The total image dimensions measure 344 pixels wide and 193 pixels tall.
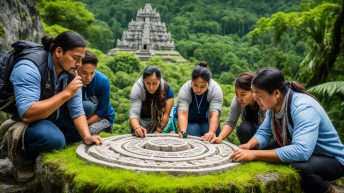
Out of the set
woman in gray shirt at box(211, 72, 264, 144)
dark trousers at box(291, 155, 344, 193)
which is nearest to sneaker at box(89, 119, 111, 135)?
woman in gray shirt at box(211, 72, 264, 144)

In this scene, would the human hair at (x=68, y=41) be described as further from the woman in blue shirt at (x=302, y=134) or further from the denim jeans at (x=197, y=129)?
the denim jeans at (x=197, y=129)

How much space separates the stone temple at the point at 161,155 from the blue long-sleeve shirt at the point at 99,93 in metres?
0.59

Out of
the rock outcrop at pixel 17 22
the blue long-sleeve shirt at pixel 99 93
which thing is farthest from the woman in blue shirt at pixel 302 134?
the rock outcrop at pixel 17 22

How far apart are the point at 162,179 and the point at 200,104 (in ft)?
8.06

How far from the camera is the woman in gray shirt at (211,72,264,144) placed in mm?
4668

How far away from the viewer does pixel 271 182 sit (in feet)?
11.8

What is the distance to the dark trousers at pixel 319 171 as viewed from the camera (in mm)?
3615

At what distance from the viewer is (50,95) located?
13.4 feet

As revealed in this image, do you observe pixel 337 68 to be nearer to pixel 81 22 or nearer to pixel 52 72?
pixel 52 72

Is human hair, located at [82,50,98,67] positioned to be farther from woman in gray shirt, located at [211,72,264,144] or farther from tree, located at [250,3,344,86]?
tree, located at [250,3,344,86]

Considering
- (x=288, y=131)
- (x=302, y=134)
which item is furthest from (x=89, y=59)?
(x=302, y=134)

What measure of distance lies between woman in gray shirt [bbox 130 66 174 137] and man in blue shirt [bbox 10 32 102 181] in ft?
3.28

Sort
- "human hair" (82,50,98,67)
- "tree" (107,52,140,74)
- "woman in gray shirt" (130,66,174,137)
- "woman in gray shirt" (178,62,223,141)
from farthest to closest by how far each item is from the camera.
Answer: "tree" (107,52,140,74)
"woman in gray shirt" (130,66,174,137)
"woman in gray shirt" (178,62,223,141)
"human hair" (82,50,98,67)

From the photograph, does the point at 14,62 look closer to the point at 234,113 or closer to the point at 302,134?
the point at 234,113
